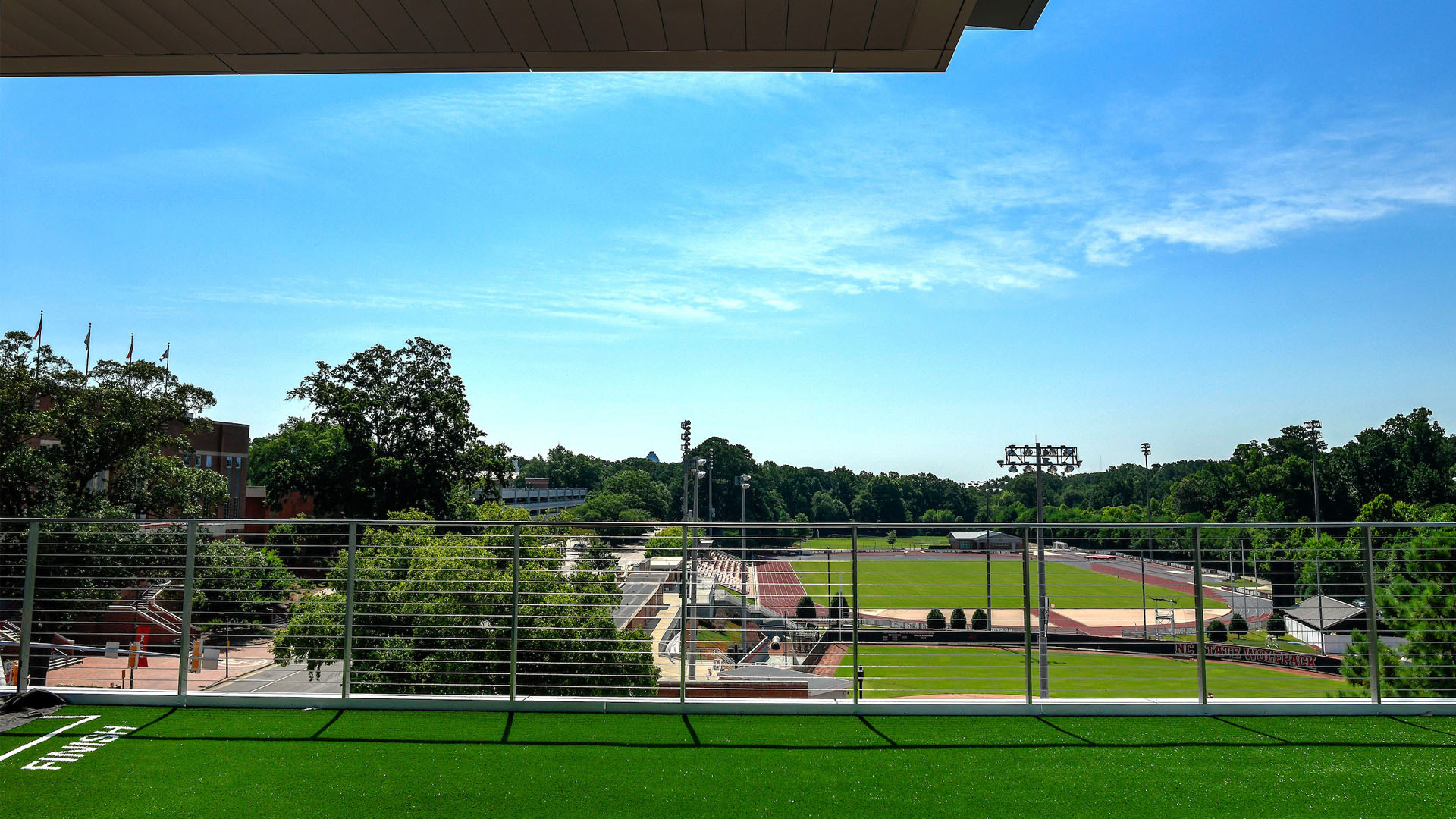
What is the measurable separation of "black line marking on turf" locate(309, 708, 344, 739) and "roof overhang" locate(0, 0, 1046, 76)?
3631mm

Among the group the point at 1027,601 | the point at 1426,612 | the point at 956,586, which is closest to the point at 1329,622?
the point at 1426,612

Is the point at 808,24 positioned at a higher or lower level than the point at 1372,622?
higher

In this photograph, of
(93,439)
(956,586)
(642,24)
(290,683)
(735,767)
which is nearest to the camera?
(642,24)

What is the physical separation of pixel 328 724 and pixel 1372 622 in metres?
7.01

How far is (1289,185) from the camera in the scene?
34.7m

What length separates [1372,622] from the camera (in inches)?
213

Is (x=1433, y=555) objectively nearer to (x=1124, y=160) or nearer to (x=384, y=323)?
(x=1124, y=160)

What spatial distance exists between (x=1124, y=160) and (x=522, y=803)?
30155 millimetres

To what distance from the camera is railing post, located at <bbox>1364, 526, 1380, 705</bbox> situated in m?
5.31

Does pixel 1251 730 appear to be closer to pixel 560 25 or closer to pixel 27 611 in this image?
pixel 560 25

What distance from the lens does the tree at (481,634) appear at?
17.8 ft

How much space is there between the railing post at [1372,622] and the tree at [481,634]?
499 cm

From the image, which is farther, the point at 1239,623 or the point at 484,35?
the point at 1239,623

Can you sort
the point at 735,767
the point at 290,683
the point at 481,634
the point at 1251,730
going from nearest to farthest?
the point at 735,767, the point at 1251,730, the point at 481,634, the point at 290,683
